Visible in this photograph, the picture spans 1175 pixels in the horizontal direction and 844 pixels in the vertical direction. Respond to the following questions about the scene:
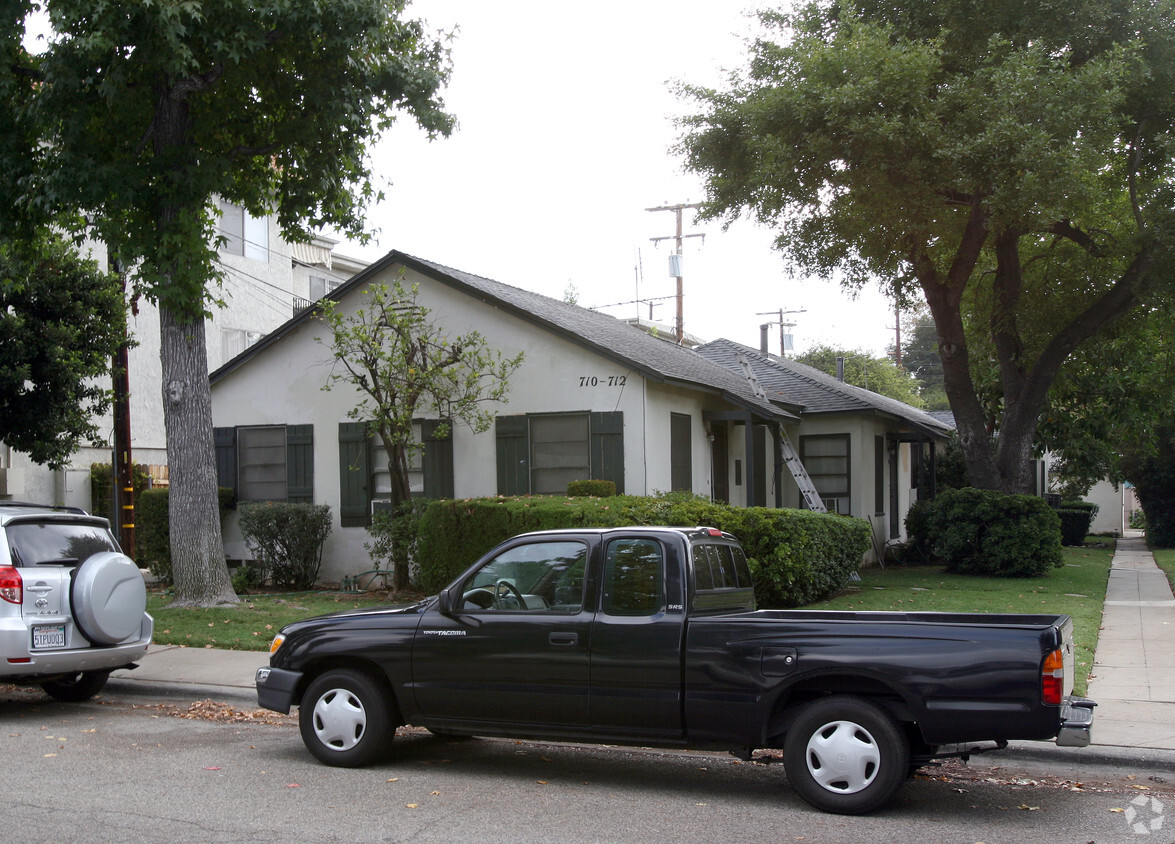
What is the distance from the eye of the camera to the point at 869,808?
19.0 ft

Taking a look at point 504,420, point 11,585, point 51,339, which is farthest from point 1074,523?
point 11,585

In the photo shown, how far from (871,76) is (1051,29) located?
134 inches

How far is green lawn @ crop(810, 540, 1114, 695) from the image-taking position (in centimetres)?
1362

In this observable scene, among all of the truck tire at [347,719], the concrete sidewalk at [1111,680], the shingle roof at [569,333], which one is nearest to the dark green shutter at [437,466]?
the shingle roof at [569,333]

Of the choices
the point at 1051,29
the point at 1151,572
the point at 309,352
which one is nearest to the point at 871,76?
the point at 1051,29

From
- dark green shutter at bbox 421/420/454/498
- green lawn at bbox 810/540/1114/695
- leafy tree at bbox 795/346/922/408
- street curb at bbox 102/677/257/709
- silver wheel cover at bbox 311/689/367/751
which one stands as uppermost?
leafy tree at bbox 795/346/922/408

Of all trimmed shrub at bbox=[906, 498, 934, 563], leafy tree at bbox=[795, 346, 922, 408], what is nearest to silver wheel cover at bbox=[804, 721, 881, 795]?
trimmed shrub at bbox=[906, 498, 934, 563]

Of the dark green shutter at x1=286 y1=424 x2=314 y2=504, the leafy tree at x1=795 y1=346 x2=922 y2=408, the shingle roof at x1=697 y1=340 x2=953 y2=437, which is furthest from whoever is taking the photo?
the leafy tree at x1=795 y1=346 x2=922 y2=408

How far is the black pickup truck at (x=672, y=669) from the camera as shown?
18.7 feet

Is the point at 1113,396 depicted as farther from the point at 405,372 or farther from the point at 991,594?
the point at 405,372

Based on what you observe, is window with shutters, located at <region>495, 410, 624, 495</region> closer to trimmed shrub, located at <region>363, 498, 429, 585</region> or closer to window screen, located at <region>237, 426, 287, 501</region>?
trimmed shrub, located at <region>363, 498, 429, 585</region>

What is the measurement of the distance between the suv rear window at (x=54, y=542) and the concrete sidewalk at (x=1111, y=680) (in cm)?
151

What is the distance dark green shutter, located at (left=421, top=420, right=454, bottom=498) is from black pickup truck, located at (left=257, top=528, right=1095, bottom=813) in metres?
9.75

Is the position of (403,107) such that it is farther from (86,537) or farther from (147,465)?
(147,465)
